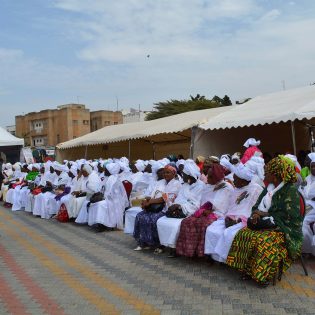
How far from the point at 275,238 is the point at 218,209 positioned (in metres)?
1.31

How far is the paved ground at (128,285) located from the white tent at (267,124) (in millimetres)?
5328

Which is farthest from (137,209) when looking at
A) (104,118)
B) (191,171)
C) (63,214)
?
(104,118)

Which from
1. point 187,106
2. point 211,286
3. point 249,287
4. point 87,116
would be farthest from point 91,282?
point 87,116

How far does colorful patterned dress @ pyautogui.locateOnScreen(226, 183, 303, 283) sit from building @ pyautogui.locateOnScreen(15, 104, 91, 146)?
6063 cm

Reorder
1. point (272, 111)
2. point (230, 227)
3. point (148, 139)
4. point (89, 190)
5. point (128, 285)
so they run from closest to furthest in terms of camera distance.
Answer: point (128, 285)
point (230, 227)
point (89, 190)
point (272, 111)
point (148, 139)

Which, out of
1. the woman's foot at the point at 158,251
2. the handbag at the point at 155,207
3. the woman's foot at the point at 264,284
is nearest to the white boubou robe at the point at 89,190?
the handbag at the point at 155,207

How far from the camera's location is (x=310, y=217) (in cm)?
586

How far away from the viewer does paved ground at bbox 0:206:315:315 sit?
4367mm

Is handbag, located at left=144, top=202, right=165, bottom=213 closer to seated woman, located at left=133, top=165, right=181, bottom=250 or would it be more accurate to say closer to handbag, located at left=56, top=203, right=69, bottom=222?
seated woman, located at left=133, top=165, right=181, bottom=250

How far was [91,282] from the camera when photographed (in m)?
5.39

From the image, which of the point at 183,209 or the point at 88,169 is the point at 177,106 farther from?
the point at 183,209

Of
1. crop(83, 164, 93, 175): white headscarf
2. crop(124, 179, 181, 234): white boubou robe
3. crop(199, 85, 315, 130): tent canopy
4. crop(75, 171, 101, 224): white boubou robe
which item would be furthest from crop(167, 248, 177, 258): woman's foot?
crop(199, 85, 315, 130): tent canopy

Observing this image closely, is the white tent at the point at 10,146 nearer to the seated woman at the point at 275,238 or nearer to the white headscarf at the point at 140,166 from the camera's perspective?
the white headscarf at the point at 140,166

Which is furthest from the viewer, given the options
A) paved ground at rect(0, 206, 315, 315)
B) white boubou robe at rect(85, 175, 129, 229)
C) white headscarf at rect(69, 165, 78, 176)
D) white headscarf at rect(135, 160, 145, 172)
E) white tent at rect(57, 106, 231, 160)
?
white tent at rect(57, 106, 231, 160)
